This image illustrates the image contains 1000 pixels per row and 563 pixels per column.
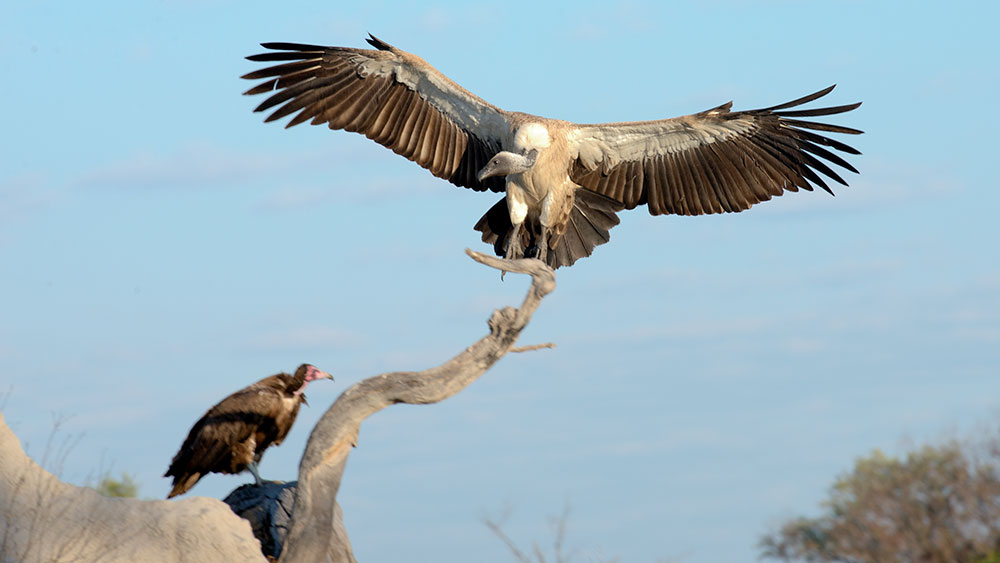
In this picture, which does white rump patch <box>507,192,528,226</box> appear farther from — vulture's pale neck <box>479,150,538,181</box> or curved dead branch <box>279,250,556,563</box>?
curved dead branch <box>279,250,556,563</box>

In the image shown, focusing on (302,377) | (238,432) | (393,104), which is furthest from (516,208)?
(238,432)

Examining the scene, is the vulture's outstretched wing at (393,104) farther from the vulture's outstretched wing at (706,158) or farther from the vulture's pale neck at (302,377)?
the vulture's pale neck at (302,377)

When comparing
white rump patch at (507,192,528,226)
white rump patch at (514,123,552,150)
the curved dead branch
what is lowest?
the curved dead branch

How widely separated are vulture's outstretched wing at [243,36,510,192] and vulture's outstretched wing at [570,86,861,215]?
764mm

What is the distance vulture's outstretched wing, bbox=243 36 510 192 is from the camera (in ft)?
28.9

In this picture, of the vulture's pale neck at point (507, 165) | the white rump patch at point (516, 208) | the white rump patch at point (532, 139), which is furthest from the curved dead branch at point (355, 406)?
the white rump patch at point (532, 139)

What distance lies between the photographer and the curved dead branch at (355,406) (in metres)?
6.27

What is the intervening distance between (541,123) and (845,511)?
21.1m

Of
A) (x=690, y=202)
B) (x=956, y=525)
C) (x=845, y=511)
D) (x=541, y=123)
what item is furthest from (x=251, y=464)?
(x=845, y=511)

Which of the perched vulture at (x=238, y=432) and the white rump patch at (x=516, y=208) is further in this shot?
the white rump patch at (x=516, y=208)

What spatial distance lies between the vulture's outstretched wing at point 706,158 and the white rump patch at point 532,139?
373mm

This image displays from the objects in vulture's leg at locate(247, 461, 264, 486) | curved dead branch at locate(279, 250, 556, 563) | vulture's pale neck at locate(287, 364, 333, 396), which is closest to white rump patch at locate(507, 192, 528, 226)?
vulture's pale neck at locate(287, 364, 333, 396)

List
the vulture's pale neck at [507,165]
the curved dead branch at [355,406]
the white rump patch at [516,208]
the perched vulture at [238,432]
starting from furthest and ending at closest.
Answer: the white rump patch at [516,208]
the vulture's pale neck at [507,165]
the perched vulture at [238,432]
the curved dead branch at [355,406]

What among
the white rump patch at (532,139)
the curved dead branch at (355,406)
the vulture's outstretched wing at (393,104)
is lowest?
the curved dead branch at (355,406)
